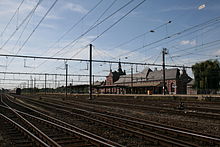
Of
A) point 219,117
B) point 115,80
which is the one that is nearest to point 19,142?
point 219,117

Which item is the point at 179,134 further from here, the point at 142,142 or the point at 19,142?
the point at 19,142

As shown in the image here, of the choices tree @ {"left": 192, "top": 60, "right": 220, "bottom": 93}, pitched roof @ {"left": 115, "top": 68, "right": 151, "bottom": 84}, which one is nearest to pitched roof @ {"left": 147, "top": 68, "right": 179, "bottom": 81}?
pitched roof @ {"left": 115, "top": 68, "right": 151, "bottom": 84}

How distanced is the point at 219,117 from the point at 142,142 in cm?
824

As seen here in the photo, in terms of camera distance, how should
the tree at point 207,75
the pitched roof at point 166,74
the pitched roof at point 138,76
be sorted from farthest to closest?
1. the pitched roof at point 138,76
2. the pitched roof at point 166,74
3. the tree at point 207,75

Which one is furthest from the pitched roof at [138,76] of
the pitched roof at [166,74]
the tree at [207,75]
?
the tree at [207,75]

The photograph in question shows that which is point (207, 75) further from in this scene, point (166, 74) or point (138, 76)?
point (138, 76)

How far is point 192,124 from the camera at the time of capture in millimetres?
12750

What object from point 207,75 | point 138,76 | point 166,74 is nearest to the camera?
point 207,75

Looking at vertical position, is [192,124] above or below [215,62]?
below

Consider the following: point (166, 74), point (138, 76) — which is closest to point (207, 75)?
point (166, 74)

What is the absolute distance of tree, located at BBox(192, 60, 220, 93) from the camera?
61.0m

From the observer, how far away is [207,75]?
6269cm

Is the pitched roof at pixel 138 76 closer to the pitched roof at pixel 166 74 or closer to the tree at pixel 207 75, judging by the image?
the pitched roof at pixel 166 74

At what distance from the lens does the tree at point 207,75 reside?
200ft
